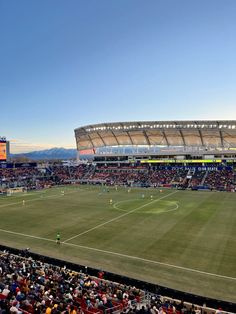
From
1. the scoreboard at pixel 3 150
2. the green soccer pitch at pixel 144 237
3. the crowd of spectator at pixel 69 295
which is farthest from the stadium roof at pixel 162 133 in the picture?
the crowd of spectator at pixel 69 295

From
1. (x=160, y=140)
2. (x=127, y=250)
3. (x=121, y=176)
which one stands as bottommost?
(x=127, y=250)

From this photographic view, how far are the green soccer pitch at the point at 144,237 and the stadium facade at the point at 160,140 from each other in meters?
35.6

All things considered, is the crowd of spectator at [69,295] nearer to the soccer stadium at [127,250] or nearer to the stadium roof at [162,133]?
the soccer stadium at [127,250]

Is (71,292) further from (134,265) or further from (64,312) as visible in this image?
(134,265)

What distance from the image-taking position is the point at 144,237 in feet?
105

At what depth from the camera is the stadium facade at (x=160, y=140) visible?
3351 inches

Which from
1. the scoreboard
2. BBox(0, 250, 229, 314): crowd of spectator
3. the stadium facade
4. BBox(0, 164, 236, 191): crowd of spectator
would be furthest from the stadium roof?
BBox(0, 250, 229, 314): crowd of spectator

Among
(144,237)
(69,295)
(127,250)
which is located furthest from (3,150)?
(69,295)

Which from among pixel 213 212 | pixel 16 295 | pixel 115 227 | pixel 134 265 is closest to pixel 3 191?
pixel 115 227

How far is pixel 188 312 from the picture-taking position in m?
15.2

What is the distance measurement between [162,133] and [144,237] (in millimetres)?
64138

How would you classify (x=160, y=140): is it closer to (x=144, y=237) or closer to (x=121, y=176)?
(x=121, y=176)

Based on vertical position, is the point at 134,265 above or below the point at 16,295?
below

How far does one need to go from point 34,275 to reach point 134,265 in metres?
8.57
